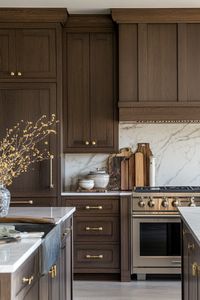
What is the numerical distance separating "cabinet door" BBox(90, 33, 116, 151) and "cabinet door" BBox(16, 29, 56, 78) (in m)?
0.48

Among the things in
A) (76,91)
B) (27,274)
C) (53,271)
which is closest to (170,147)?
(76,91)

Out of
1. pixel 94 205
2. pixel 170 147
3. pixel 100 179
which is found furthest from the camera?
pixel 170 147

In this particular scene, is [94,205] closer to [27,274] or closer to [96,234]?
[96,234]

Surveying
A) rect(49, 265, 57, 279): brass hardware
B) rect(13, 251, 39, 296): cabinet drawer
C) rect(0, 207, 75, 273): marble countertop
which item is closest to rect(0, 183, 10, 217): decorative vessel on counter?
rect(0, 207, 75, 273): marble countertop

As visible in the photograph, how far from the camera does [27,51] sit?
17.3 ft

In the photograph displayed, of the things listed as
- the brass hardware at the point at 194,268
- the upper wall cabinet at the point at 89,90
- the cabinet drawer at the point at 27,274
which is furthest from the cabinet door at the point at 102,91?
the cabinet drawer at the point at 27,274

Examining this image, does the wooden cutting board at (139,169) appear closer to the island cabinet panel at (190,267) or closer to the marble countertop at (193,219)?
the marble countertop at (193,219)

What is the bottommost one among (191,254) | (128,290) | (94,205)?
(128,290)

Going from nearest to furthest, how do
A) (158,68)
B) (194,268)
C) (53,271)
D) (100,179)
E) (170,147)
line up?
(194,268)
(53,271)
(158,68)
(100,179)
(170,147)

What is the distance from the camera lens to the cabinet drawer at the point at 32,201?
17.0ft

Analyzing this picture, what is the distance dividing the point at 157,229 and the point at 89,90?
1604 mm

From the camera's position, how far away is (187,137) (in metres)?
5.71

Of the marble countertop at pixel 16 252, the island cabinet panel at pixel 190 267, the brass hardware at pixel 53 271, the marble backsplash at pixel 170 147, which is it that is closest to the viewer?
the marble countertop at pixel 16 252

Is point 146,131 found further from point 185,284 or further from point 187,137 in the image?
point 185,284
